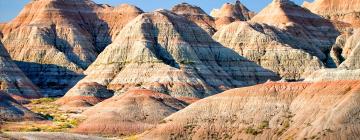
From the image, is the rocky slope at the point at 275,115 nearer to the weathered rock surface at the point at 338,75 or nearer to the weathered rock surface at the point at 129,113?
the weathered rock surface at the point at 338,75

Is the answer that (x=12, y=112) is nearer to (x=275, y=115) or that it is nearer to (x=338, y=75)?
(x=275, y=115)

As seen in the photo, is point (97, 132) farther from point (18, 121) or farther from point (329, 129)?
point (329, 129)

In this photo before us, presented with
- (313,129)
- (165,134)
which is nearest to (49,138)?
(165,134)

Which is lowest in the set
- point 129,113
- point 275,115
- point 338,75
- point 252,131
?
point 129,113

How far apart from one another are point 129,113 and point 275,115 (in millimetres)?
55971

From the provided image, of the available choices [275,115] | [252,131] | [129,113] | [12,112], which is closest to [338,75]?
[275,115]

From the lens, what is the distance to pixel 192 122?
13775 centimetres

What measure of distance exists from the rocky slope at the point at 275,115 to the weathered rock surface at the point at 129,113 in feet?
86.4

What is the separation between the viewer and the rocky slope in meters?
119

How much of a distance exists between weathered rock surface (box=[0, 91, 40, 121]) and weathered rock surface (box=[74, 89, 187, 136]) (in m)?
11.9

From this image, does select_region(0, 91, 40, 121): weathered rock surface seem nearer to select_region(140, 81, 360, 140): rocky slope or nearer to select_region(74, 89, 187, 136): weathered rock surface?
select_region(74, 89, 187, 136): weathered rock surface

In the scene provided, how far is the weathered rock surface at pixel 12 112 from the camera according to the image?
179125mm

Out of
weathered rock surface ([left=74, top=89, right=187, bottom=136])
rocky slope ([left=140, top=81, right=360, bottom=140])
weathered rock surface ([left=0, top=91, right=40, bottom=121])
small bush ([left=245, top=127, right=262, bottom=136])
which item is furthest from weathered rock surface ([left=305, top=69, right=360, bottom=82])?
weathered rock surface ([left=0, top=91, right=40, bottom=121])

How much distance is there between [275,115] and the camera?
129750mm
